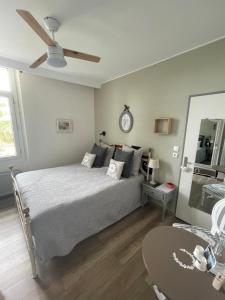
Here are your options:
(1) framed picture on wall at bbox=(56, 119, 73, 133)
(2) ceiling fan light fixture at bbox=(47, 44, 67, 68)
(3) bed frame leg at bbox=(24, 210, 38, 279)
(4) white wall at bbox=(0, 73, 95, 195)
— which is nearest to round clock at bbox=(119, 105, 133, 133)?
(4) white wall at bbox=(0, 73, 95, 195)

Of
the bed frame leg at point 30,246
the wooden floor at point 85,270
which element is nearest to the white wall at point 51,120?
the wooden floor at point 85,270

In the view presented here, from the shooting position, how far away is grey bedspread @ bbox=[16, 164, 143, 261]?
1.53 metres

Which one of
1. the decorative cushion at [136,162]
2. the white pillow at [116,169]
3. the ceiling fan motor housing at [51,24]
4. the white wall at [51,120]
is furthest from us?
the white wall at [51,120]

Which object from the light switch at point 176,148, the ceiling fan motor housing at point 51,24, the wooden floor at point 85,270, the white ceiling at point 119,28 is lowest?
the wooden floor at point 85,270

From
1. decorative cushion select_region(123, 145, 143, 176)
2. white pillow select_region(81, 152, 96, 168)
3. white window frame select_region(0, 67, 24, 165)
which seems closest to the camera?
decorative cushion select_region(123, 145, 143, 176)

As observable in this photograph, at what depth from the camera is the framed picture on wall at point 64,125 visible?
3415 millimetres

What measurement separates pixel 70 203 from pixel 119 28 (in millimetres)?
2141

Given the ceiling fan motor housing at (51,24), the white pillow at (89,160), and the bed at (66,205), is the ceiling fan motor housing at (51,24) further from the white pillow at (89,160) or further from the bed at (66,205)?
the white pillow at (89,160)

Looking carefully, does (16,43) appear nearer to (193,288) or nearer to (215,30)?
(215,30)

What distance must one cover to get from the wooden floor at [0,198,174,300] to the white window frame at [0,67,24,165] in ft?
4.56

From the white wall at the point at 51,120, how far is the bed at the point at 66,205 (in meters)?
0.70

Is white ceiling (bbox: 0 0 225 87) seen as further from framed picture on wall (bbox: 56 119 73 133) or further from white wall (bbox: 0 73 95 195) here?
framed picture on wall (bbox: 56 119 73 133)

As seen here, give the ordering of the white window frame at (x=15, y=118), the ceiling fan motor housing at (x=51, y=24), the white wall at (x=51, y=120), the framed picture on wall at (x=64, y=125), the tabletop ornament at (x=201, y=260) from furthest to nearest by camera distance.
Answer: the framed picture on wall at (x=64, y=125)
the white wall at (x=51, y=120)
the white window frame at (x=15, y=118)
the ceiling fan motor housing at (x=51, y=24)
the tabletop ornament at (x=201, y=260)

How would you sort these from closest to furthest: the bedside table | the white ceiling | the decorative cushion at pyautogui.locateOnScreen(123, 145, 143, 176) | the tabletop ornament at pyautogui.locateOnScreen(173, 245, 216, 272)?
the tabletop ornament at pyautogui.locateOnScreen(173, 245, 216, 272) < the white ceiling < the bedside table < the decorative cushion at pyautogui.locateOnScreen(123, 145, 143, 176)
